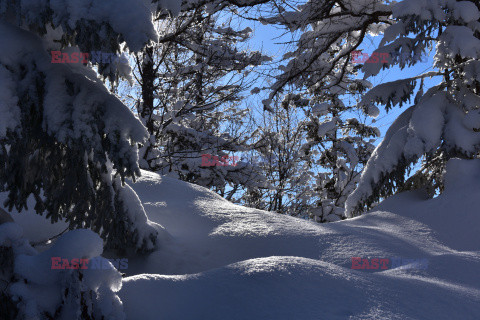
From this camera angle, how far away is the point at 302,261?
2.73m

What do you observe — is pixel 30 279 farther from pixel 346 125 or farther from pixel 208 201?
pixel 346 125

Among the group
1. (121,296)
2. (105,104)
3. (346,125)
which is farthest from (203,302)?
(346,125)

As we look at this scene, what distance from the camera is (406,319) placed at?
222cm

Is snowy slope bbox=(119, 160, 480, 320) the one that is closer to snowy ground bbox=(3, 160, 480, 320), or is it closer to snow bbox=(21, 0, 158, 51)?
snowy ground bbox=(3, 160, 480, 320)

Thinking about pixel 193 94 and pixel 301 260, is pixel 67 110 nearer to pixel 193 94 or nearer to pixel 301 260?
pixel 301 260

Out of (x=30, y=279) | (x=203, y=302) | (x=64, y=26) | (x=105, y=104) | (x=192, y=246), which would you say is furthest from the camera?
(x=192, y=246)

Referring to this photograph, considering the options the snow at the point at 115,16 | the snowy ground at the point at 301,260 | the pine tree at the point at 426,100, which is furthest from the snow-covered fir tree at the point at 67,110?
the pine tree at the point at 426,100

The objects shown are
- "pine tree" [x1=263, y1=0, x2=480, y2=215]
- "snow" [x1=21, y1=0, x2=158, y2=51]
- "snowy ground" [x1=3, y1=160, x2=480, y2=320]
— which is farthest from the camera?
"pine tree" [x1=263, y1=0, x2=480, y2=215]

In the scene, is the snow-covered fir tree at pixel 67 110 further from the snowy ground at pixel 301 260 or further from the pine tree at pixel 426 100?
the pine tree at pixel 426 100

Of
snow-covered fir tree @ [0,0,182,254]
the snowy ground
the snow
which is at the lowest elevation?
the snowy ground

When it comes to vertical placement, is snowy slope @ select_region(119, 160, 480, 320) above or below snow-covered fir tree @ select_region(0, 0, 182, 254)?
below

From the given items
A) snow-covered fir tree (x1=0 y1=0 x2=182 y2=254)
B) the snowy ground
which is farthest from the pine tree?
snow-covered fir tree (x1=0 y1=0 x2=182 y2=254)

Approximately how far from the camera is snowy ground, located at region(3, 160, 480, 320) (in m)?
2.31

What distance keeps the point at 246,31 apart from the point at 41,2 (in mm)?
10233
